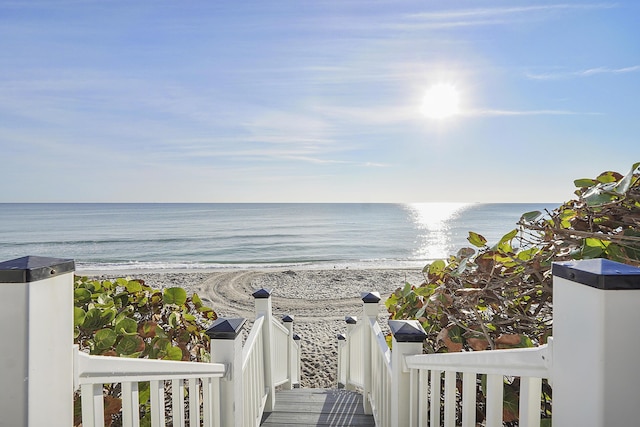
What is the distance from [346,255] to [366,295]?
75.6 ft

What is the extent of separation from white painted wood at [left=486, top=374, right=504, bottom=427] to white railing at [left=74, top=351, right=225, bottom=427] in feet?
3.63

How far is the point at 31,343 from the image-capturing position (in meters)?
0.74

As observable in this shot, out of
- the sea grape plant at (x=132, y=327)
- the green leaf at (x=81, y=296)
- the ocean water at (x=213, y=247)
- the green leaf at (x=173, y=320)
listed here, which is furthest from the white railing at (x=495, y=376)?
the ocean water at (x=213, y=247)

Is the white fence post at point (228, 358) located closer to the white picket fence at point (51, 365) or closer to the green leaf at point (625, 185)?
the white picket fence at point (51, 365)

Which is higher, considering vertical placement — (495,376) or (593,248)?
(593,248)

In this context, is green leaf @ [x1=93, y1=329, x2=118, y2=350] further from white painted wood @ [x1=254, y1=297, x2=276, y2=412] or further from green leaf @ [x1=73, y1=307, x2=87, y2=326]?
white painted wood @ [x1=254, y1=297, x2=276, y2=412]

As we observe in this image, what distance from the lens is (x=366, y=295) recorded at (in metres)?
3.05

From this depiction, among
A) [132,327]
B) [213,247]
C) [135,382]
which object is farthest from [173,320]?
[213,247]

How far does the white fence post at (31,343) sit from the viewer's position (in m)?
0.72

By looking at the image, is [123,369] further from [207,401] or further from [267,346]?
[267,346]

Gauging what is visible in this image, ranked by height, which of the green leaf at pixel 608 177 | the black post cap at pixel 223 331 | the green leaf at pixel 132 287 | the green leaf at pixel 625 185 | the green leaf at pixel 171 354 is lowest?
the green leaf at pixel 171 354

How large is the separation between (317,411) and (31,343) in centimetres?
311

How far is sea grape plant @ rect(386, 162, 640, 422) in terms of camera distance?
1.31m

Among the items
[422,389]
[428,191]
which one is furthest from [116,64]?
[428,191]
